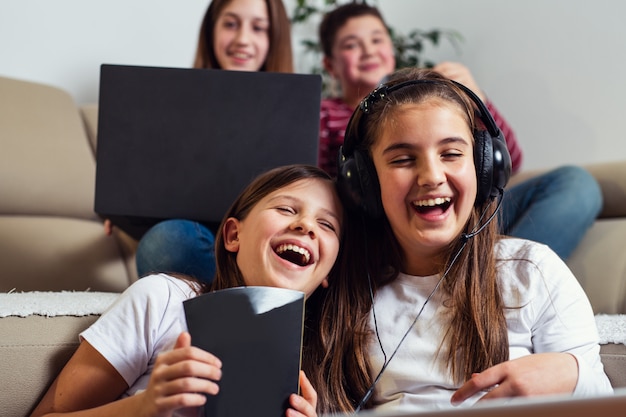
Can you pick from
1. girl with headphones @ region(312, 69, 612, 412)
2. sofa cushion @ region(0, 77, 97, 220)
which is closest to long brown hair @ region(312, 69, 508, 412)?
girl with headphones @ region(312, 69, 612, 412)

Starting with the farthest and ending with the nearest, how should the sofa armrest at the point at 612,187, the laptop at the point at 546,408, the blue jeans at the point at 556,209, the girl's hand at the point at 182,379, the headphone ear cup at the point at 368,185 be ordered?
the sofa armrest at the point at 612,187, the blue jeans at the point at 556,209, the headphone ear cup at the point at 368,185, the girl's hand at the point at 182,379, the laptop at the point at 546,408

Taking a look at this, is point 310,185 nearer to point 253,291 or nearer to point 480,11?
point 253,291

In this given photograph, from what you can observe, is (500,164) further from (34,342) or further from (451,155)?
(34,342)

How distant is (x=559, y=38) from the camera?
2084 mm

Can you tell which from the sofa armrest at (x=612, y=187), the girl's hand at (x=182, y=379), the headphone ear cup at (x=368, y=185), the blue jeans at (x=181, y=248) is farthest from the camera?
the sofa armrest at (x=612, y=187)

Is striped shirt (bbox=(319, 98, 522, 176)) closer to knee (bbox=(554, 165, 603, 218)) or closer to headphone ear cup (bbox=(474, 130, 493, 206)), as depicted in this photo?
knee (bbox=(554, 165, 603, 218))

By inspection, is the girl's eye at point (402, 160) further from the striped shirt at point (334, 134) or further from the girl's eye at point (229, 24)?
the girl's eye at point (229, 24)

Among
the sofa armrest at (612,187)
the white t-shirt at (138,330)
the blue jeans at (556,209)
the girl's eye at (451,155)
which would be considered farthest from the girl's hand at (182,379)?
the sofa armrest at (612,187)

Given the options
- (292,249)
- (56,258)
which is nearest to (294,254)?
(292,249)

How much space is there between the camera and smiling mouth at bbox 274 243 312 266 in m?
0.87

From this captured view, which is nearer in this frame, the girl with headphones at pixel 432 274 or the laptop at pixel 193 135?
Answer: the girl with headphones at pixel 432 274

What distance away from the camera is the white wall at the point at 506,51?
197 cm

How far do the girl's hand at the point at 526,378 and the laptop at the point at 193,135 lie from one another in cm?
52

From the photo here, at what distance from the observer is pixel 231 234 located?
3.17ft
